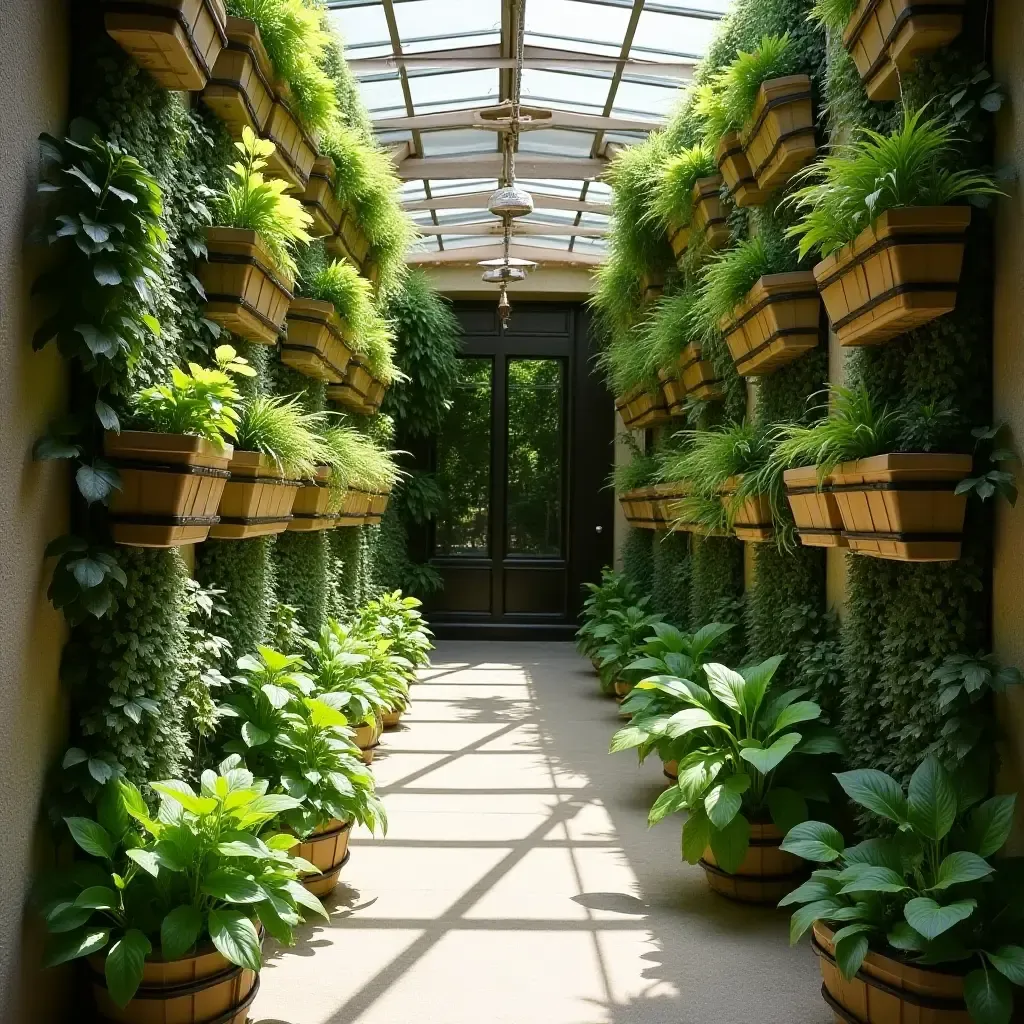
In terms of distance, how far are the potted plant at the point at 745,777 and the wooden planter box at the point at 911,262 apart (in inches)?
56.5

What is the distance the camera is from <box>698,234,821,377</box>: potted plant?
425 centimetres

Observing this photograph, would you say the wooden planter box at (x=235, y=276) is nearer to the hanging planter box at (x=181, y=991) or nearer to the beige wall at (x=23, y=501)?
the beige wall at (x=23, y=501)

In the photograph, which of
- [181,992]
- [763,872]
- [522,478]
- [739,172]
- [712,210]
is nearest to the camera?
[181,992]

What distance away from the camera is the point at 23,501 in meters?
2.34

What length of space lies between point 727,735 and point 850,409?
1342mm

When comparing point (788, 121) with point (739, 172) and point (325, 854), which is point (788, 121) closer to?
point (739, 172)

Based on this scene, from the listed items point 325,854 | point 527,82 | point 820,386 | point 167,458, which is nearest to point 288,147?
point 167,458

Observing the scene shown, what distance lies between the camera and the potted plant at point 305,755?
354 centimetres

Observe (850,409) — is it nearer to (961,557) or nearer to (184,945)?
(961,557)

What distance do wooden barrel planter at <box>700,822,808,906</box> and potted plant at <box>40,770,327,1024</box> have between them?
5.56ft

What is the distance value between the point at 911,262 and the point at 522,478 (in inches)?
363

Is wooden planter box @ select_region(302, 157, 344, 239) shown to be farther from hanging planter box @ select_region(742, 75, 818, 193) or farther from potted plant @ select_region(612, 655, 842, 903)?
potted plant @ select_region(612, 655, 842, 903)

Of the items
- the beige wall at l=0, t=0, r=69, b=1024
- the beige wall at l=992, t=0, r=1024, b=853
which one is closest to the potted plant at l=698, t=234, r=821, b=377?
the beige wall at l=992, t=0, r=1024, b=853

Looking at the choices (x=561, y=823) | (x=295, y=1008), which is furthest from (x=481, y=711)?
(x=295, y=1008)
